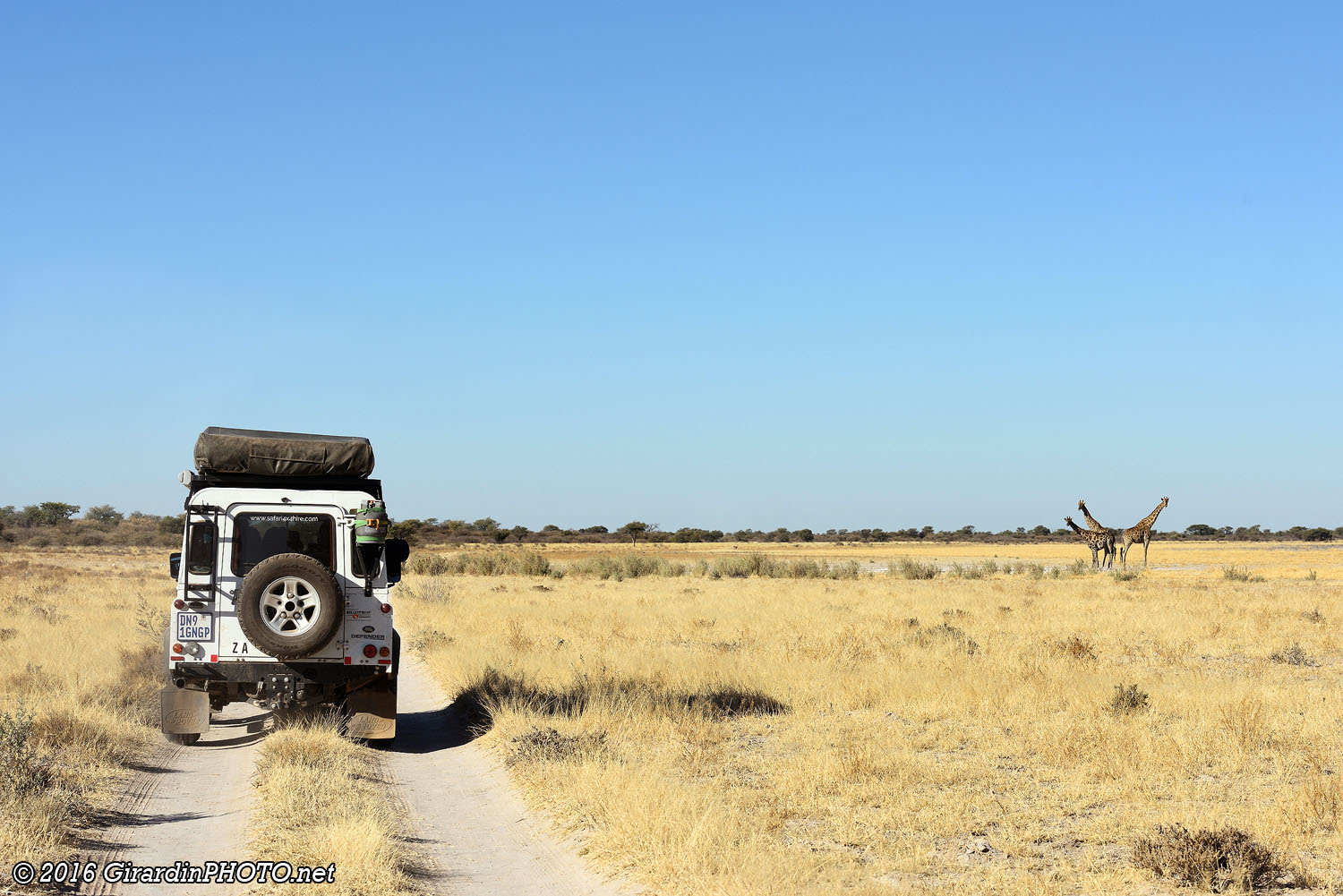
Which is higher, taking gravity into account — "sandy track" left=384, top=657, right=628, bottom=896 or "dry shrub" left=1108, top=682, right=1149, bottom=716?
"dry shrub" left=1108, top=682, right=1149, bottom=716

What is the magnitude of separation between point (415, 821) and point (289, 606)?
9.84 feet

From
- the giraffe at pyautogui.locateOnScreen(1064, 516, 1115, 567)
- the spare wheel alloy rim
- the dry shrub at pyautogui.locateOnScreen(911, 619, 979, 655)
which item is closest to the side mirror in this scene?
→ the spare wheel alloy rim

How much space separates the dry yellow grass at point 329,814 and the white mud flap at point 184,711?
937 millimetres

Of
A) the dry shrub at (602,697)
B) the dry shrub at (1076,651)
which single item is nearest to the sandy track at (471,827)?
the dry shrub at (602,697)

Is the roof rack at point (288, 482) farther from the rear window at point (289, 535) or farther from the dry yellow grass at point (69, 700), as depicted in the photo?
the dry yellow grass at point (69, 700)

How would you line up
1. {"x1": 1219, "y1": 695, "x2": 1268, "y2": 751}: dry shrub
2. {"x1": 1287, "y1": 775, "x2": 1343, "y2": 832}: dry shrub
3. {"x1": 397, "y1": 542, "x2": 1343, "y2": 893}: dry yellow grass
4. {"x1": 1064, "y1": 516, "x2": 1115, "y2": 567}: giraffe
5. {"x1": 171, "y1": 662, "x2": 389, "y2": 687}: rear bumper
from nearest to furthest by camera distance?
{"x1": 397, "y1": 542, "x2": 1343, "y2": 893}: dry yellow grass → {"x1": 1287, "y1": 775, "x2": 1343, "y2": 832}: dry shrub → {"x1": 171, "y1": 662, "x2": 389, "y2": 687}: rear bumper → {"x1": 1219, "y1": 695, "x2": 1268, "y2": 751}: dry shrub → {"x1": 1064, "y1": 516, "x2": 1115, "y2": 567}: giraffe

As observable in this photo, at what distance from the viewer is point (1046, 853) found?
7441 mm

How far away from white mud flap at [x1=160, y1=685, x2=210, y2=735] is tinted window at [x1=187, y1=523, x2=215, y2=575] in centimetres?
142

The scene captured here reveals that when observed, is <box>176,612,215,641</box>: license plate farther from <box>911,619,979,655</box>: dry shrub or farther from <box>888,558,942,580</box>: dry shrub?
<box>888,558,942,580</box>: dry shrub

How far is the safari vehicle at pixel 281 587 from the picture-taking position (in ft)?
34.0

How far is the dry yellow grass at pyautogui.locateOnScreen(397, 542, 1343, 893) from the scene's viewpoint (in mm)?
7180

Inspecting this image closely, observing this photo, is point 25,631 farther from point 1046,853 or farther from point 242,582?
point 1046,853

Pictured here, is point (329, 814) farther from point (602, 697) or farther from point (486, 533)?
point (486, 533)

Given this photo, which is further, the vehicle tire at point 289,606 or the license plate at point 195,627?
the license plate at point 195,627
